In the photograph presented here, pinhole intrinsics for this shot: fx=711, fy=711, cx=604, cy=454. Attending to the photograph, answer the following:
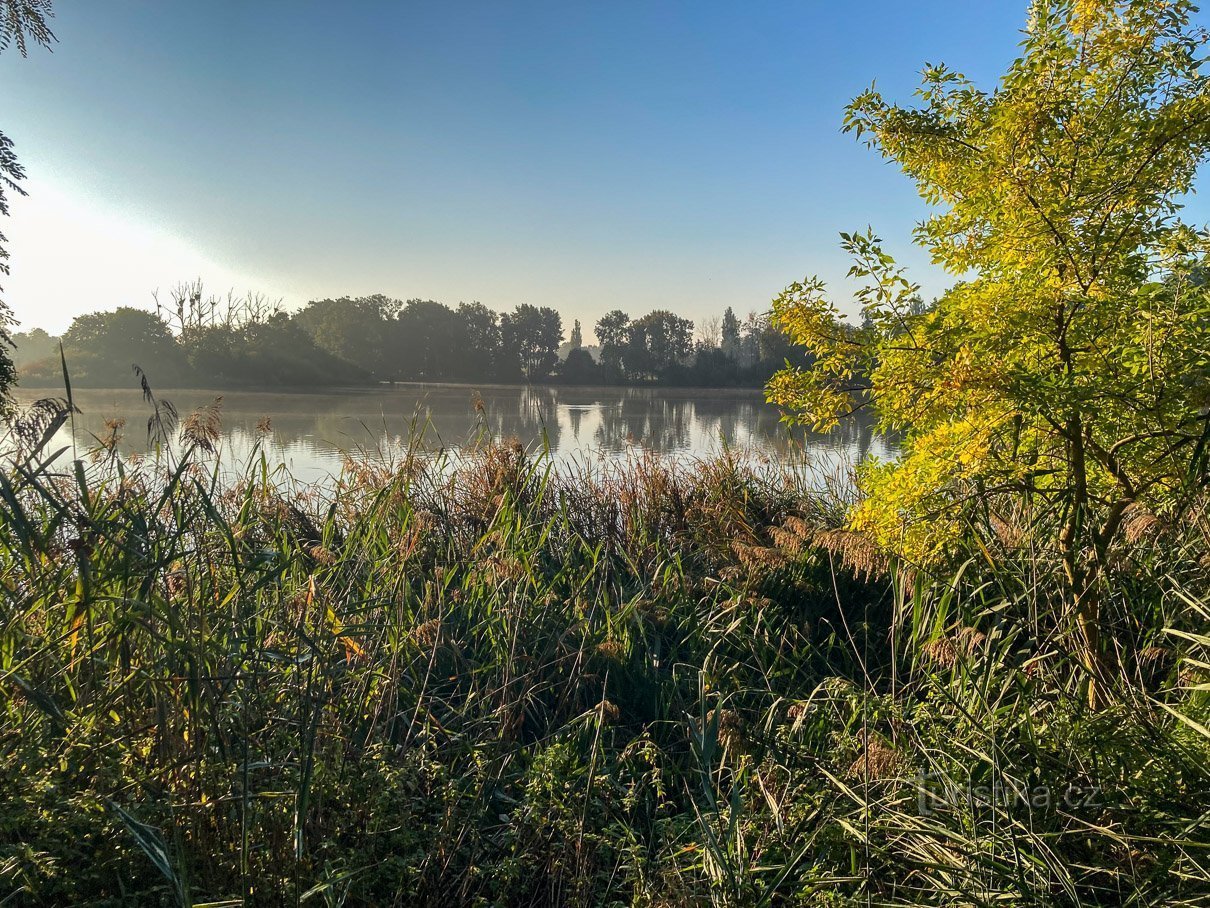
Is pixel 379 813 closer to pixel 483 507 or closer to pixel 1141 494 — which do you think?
pixel 1141 494

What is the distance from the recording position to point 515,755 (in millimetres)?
2537

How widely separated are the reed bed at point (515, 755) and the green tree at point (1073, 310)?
0.25 meters

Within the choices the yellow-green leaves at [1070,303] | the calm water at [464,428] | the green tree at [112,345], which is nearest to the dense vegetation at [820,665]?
the yellow-green leaves at [1070,303]

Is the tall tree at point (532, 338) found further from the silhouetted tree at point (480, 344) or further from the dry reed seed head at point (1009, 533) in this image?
the dry reed seed head at point (1009, 533)

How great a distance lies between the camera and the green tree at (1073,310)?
209cm

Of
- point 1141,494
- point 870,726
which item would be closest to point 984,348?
point 1141,494

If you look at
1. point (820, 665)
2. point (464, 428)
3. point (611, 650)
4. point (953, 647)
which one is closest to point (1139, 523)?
point (953, 647)

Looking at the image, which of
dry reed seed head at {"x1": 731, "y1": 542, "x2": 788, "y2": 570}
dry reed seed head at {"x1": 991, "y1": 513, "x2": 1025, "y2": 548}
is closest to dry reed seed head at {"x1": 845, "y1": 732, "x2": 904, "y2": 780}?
dry reed seed head at {"x1": 991, "y1": 513, "x2": 1025, "y2": 548}

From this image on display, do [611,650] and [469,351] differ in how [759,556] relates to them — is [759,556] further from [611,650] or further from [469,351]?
[469,351]

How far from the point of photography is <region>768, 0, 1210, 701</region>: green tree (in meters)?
2.09

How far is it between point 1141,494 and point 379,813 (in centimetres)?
245

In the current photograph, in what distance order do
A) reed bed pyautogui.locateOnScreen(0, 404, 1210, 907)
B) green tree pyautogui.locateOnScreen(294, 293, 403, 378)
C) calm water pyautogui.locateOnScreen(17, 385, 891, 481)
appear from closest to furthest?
reed bed pyautogui.locateOnScreen(0, 404, 1210, 907) → calm water pyautogui.locateOnScreen(17, 385, 891, 481) → green tree pyautogui.locateOnScreen(294, 293, 403, 378)

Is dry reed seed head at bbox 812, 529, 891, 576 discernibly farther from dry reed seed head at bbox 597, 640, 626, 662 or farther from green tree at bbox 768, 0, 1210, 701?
dry reed seed head at bbox 597, 640, 626, 662

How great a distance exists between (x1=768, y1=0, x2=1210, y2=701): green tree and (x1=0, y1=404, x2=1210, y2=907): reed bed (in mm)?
251
